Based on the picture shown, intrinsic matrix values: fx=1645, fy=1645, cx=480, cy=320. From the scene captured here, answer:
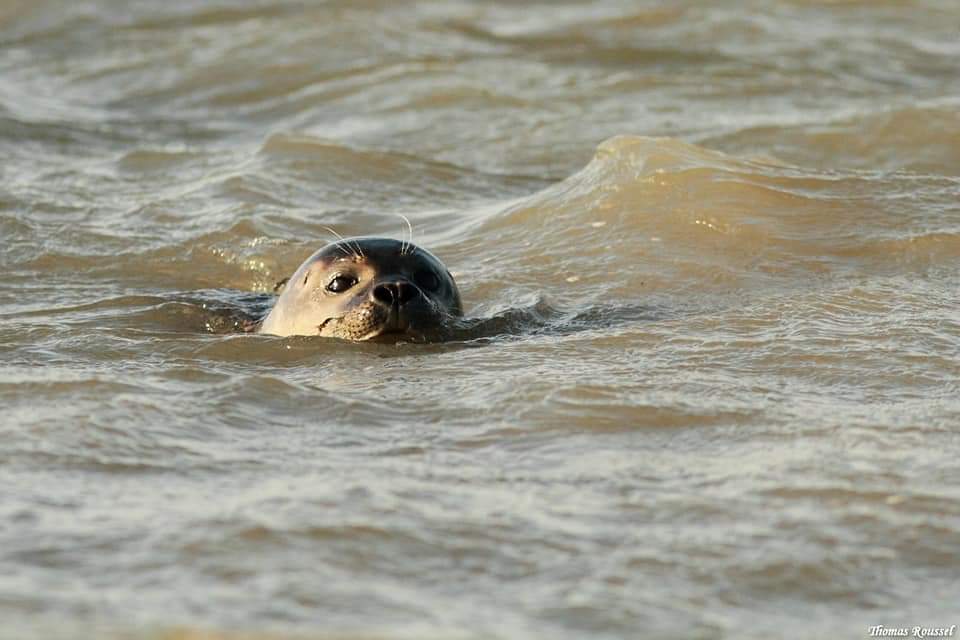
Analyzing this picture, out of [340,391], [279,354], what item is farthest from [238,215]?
[340,391]

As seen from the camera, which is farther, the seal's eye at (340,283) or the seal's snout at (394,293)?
the seal's eye at (340,283)

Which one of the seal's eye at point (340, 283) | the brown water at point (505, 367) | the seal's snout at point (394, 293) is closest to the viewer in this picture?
the brown water at point (505, 367)

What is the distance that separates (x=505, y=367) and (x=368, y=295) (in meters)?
0.69

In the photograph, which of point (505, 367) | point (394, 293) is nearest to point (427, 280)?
point (394, 293)

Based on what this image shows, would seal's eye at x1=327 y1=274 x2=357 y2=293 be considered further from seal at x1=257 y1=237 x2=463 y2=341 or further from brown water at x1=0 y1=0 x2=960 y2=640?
brown water at x1=0 y1=0 x2=960 y2=640

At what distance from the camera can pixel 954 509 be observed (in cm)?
379

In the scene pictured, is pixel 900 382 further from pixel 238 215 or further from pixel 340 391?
pixel 238 215

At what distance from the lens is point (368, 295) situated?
223 inches

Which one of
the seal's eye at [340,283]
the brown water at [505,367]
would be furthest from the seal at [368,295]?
the brown water at [505,367]

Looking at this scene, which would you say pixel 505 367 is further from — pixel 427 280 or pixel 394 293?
pixel 427 280

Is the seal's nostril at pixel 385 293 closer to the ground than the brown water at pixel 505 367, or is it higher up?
higher up

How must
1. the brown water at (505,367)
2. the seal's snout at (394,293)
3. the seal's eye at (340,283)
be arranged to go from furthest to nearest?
the seal's eye at (340,283) → the seal's snout at (394,293) → the brown water at (505,367)

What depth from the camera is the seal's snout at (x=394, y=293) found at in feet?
18.5

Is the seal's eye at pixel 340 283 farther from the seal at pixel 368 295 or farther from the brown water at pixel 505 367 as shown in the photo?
the brown water at pixel 505 367
